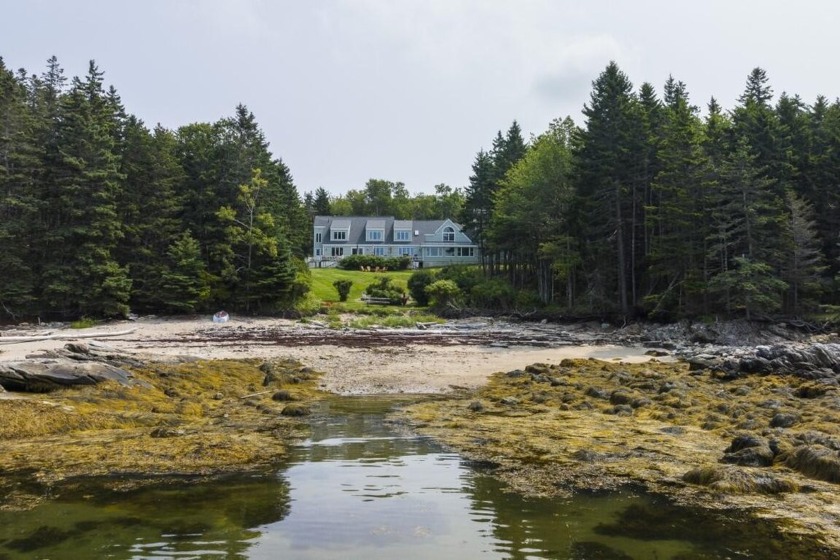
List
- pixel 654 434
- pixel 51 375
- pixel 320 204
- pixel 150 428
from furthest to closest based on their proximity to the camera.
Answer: pixel 320 204 < pixel 51 375 < pixel 150 428 < pixel 654 434

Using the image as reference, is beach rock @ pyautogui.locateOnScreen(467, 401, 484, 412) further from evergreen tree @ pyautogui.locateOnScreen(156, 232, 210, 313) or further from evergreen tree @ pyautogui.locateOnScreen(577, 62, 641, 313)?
evergreen tree @ pyautogui.locateOnScreen(156, 232, 210, 313)

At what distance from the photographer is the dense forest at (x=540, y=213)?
36.1 m

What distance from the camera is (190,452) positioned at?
9305 millimetres

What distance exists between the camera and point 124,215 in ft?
153

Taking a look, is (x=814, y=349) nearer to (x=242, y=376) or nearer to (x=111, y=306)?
(x=242, y=376)

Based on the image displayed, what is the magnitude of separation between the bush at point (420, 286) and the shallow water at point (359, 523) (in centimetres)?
4635

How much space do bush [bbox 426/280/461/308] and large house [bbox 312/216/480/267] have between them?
37.0 m

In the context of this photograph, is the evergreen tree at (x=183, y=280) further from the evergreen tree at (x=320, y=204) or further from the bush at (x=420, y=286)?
the evergreen tree at (x=320, y=204)

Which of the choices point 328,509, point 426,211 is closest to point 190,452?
point 328,509

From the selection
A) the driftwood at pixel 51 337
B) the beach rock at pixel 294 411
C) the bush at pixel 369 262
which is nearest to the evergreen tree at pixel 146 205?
the driftwood at pixel 51 337

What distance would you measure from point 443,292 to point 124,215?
1039 inches

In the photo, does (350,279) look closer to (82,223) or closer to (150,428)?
(82,223)

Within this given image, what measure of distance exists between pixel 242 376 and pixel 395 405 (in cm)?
605

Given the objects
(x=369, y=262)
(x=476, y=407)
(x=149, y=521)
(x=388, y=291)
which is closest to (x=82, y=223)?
(x=388, y=291)
